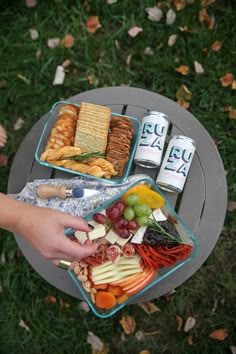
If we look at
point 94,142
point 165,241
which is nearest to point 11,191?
point 94,142

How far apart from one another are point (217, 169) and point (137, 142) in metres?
0.41

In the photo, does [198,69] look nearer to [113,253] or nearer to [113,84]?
[113,84]

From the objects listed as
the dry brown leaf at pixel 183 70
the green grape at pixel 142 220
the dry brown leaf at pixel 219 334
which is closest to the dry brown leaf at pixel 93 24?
the dry brown leaf at pixel 183 70

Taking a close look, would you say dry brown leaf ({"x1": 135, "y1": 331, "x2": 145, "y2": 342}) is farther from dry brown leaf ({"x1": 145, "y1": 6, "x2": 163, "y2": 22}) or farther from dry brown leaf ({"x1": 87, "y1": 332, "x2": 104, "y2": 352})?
dry brown leaf ({"x1": 145, "y1": 6, "x2": 163, "y2": 22})

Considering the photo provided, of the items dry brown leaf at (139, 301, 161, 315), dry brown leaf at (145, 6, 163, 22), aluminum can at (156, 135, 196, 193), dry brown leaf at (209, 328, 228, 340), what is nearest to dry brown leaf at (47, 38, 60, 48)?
dry brown leaf at (145, 6, 163, 22)

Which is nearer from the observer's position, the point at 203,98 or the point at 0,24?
the point at 203,98

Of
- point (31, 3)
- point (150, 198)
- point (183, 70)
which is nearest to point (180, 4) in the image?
point (183, 70)

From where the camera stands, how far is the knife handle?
179 centimetres

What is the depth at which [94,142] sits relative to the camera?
181 centimetres

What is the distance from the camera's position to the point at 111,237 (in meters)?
1.62

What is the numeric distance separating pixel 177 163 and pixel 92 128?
432 millimetres

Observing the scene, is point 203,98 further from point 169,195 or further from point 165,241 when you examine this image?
point 165,241

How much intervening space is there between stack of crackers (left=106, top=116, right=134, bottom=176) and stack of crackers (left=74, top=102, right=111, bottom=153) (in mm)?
34

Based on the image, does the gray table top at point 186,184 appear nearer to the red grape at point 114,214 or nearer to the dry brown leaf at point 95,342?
the red grape at point 114,214
